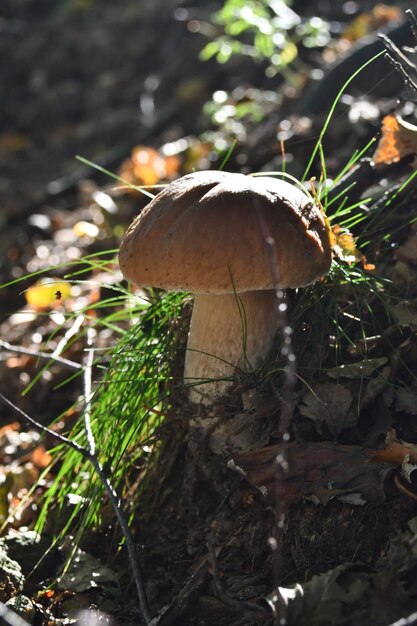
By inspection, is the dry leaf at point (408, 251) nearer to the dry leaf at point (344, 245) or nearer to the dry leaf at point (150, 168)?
the dry leaf at point (344, 245)

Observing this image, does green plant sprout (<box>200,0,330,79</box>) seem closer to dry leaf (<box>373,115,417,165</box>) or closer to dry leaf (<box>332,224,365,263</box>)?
dry leaf (<box>373,115,417,165</box>)

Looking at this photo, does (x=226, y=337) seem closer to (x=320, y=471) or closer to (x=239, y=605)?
(x=320, y=471)

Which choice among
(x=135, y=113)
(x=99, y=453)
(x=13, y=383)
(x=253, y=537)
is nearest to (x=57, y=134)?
(x=135, y=113)

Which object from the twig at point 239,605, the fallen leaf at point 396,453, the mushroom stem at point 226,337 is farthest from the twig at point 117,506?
the fallen leaf at point 396,453

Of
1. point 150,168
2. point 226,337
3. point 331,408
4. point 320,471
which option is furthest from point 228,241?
point 150,168

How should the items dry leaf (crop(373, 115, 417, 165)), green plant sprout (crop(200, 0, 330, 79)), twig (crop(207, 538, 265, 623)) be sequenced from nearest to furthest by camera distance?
twig (crop(207, 538, 265, 623)) < dry leaf (crop(373, 115, 417, 165)) < green plant sprout (crop(200, 0, 330, 79))

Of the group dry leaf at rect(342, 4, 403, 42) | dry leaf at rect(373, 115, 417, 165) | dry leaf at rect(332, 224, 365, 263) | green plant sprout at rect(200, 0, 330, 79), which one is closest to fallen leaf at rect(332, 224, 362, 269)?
dry leaf at rect(332, 224, 365, 263)
